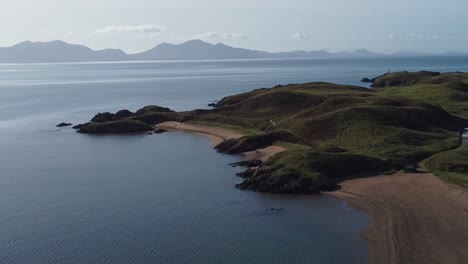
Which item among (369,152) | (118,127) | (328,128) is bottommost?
(369,152)

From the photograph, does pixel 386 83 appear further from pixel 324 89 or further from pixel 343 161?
pixel 343 161

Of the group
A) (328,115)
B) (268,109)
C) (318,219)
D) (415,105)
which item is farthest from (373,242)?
(268,109)

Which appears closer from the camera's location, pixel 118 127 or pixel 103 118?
pixel 118 127

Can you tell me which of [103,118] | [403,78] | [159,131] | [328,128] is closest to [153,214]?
[328,128]

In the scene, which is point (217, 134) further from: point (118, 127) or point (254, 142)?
point (118, 127)

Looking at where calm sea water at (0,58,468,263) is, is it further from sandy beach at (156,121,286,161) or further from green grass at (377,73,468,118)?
green grass at (377,73,468,118)

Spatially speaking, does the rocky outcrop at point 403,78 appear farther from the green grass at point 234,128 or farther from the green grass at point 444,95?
the green grass at point 234,128

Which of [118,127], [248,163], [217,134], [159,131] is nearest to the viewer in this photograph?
[248,163]
